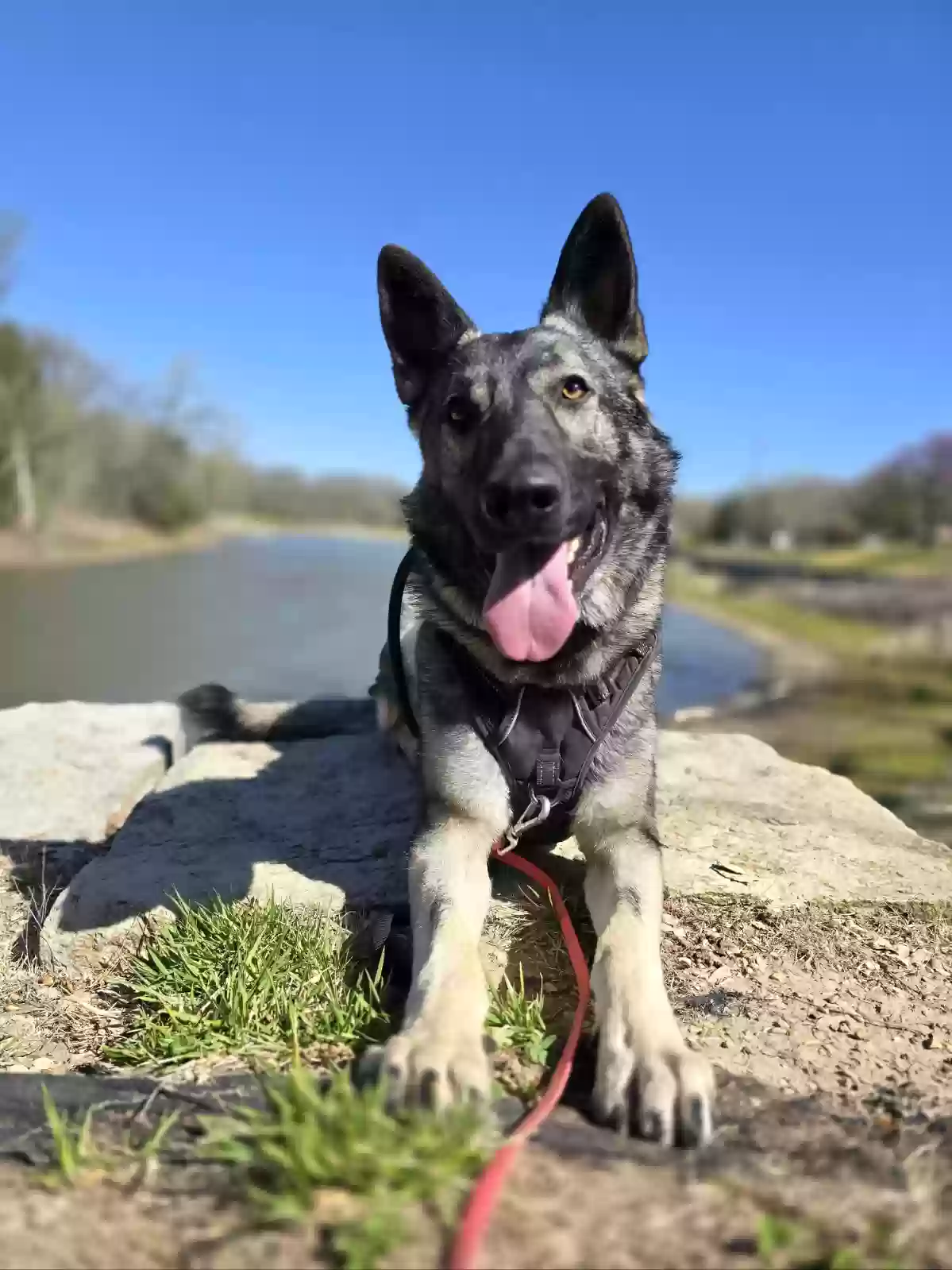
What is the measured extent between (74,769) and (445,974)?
3.82 metres

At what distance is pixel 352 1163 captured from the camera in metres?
1.82

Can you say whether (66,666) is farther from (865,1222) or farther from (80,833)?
(865,1222)

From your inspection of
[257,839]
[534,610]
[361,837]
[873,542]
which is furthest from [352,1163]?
[873,542]

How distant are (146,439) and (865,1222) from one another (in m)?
36.5

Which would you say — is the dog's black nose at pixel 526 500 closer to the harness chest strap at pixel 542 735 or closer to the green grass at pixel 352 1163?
the harness chest strap at pixel 542 735

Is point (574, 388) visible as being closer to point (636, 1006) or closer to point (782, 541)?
point (636, 1006)

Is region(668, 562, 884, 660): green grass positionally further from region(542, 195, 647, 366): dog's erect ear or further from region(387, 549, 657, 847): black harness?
region(387, 549, 657, 847): black harness

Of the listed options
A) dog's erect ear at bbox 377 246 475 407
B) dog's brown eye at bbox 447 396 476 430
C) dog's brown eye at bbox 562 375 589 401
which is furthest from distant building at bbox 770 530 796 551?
dog's brown eye at bbox 447 396 476 430

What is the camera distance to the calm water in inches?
412

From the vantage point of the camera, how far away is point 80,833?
15.6 feet

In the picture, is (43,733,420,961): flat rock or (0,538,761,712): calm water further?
(0,538,761,712): calm water

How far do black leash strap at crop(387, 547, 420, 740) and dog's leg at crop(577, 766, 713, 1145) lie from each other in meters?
1.37

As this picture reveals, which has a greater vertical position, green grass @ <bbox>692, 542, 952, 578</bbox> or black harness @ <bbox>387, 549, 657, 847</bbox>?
green grass @ <bbox>692, 542, 952, 578</bbox>

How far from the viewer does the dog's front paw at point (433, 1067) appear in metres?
2.08
